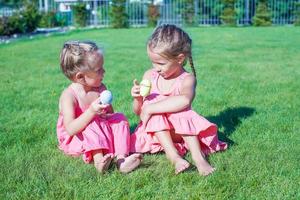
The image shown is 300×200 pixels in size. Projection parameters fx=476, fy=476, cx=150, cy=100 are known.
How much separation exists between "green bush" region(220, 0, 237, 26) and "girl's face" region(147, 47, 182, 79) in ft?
71.4

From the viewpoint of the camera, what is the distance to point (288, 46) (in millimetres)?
11812

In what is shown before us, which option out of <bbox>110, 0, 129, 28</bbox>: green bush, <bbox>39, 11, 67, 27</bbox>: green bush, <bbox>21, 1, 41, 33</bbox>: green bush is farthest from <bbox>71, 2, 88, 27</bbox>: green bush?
<bbox>21, 1, 41, 33</bbox>: green bush

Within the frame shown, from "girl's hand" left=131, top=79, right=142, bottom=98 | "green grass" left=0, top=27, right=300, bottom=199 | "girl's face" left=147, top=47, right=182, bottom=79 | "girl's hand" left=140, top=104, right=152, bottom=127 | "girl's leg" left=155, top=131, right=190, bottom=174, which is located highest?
"girl's face" left=147, top=47, right=182, bottom=79

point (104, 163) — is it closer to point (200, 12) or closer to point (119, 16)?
point (119, 16)

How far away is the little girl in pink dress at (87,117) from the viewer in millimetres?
3129

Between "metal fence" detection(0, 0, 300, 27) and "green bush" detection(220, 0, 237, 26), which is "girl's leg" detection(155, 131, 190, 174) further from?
"metal fence" detection(0, 0, 300, 27)

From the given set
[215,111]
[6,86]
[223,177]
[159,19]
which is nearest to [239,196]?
[223,177]

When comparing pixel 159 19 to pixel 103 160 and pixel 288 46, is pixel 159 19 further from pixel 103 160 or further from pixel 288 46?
pixel 103 160

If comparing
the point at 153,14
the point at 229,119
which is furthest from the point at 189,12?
the point at 229,119

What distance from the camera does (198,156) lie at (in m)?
3.05

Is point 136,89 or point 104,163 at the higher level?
point 136,89

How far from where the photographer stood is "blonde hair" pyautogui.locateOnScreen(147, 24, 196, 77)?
125 inches

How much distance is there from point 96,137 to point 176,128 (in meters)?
0.54

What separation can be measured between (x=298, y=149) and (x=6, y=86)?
4.18 m
